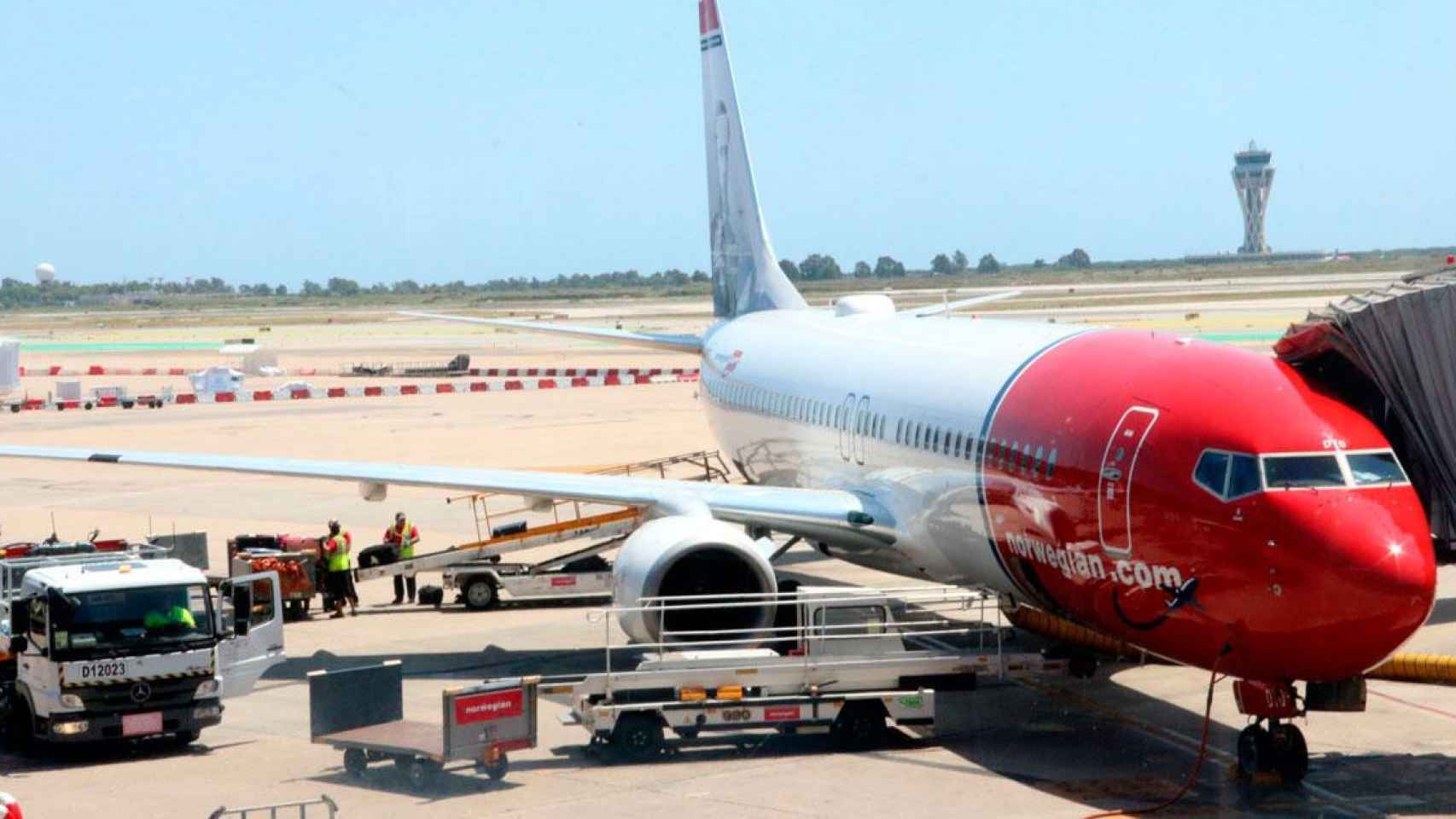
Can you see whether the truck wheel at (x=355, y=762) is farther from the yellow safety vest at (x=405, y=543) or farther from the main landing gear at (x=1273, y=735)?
the yellow safety vest at (x=405, y=543)

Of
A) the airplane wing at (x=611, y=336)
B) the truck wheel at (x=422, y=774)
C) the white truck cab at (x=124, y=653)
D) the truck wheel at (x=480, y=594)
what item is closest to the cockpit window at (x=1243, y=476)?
the truck wheel at (x=422, y=774)

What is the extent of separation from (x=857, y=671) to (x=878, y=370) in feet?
21.0

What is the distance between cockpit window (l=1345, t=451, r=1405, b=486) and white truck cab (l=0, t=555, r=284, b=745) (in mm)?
10826

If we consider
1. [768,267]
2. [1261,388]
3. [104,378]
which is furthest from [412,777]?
[104,378]

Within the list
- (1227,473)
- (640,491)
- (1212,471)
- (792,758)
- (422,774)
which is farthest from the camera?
(640,491)

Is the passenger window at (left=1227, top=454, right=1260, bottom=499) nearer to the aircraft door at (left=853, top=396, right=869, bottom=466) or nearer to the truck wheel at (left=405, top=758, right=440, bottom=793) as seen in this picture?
the truck wheel at (left=405, top=758, right=440, bottom=793)

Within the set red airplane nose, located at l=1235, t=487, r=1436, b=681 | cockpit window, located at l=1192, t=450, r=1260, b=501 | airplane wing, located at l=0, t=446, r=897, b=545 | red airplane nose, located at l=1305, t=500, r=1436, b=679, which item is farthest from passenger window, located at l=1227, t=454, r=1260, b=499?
airplane wing, located at l=0, t=446, r=897, b=545

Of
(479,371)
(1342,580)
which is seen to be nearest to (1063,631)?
(1342,580)

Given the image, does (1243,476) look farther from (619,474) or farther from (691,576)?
(619,474)

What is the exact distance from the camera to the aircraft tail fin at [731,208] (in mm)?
35000

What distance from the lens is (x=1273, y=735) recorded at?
54.9 ft

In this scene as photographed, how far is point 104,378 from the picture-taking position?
92500 millimetres

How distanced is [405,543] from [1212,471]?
662 inches

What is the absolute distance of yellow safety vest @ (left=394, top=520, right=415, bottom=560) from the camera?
3012 centimetres
